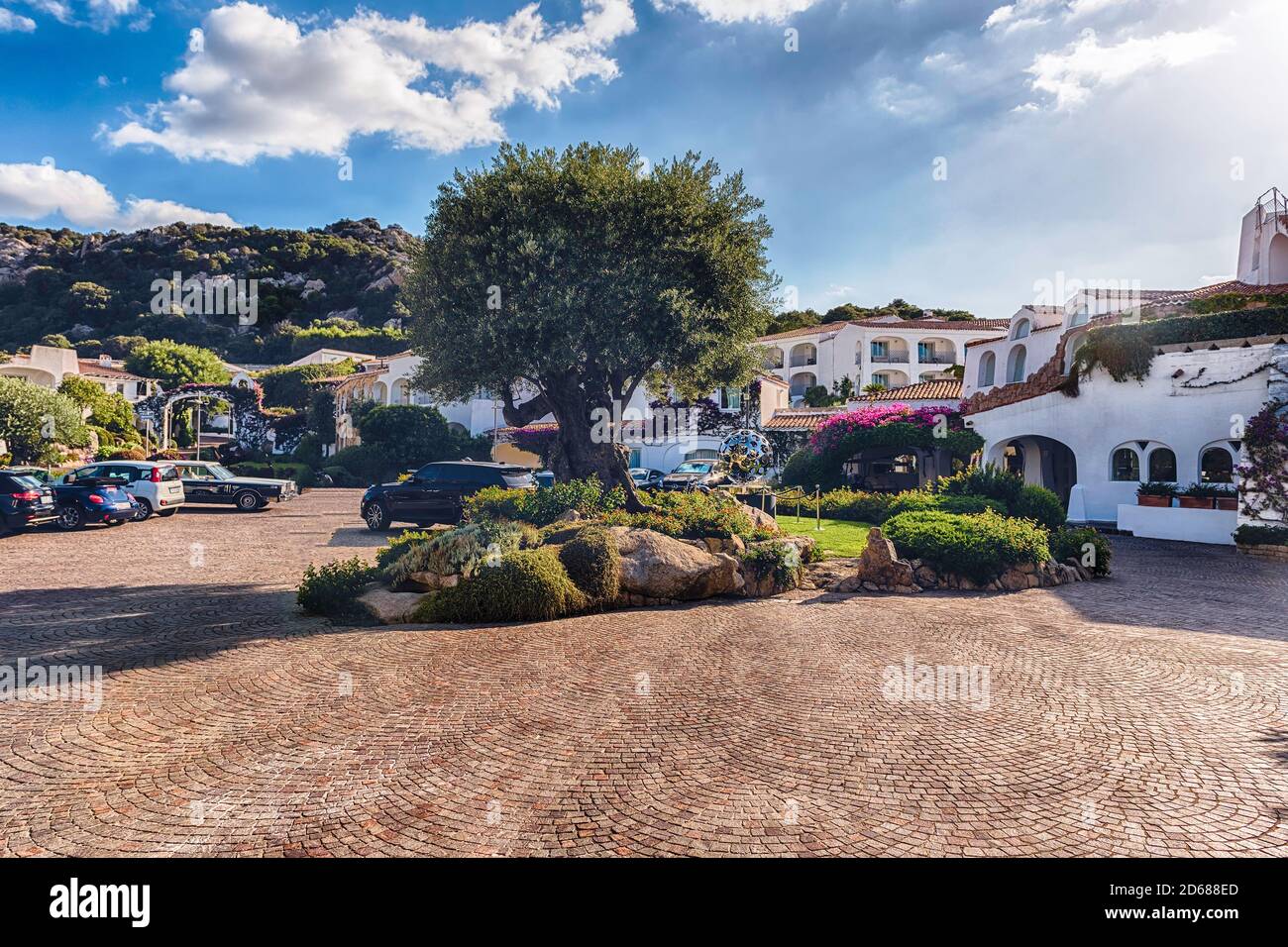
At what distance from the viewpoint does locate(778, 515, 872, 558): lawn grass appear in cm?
1484

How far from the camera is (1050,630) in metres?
9.26

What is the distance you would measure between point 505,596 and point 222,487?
19398 millimetres

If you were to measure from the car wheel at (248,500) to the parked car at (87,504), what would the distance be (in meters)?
4.82

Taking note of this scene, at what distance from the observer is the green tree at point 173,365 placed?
6191 cm

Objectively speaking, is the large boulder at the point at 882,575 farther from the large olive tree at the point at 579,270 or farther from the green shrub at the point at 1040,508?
the green shrub at the point at 1040,508

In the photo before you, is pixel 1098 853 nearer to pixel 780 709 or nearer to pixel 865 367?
pixel 780 709

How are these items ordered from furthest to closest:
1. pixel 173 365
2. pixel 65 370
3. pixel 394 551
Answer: pixel 173 365 < pixel 65 370 < pixel 394 551

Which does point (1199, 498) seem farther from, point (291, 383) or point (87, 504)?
point (291, 383)

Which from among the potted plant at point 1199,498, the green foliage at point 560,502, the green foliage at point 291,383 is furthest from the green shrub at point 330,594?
the green foliage at point 291,383

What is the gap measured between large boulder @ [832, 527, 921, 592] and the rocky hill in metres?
72.5

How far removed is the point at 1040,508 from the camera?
17.5 meters

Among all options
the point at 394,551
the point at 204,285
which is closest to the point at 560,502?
the point at 394,551

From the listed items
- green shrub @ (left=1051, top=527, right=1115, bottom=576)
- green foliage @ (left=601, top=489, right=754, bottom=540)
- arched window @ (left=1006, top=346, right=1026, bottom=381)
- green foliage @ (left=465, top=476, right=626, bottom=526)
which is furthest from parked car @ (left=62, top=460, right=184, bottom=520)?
arched window @ (left=1006, top=346, right=1026, bottom=381)
